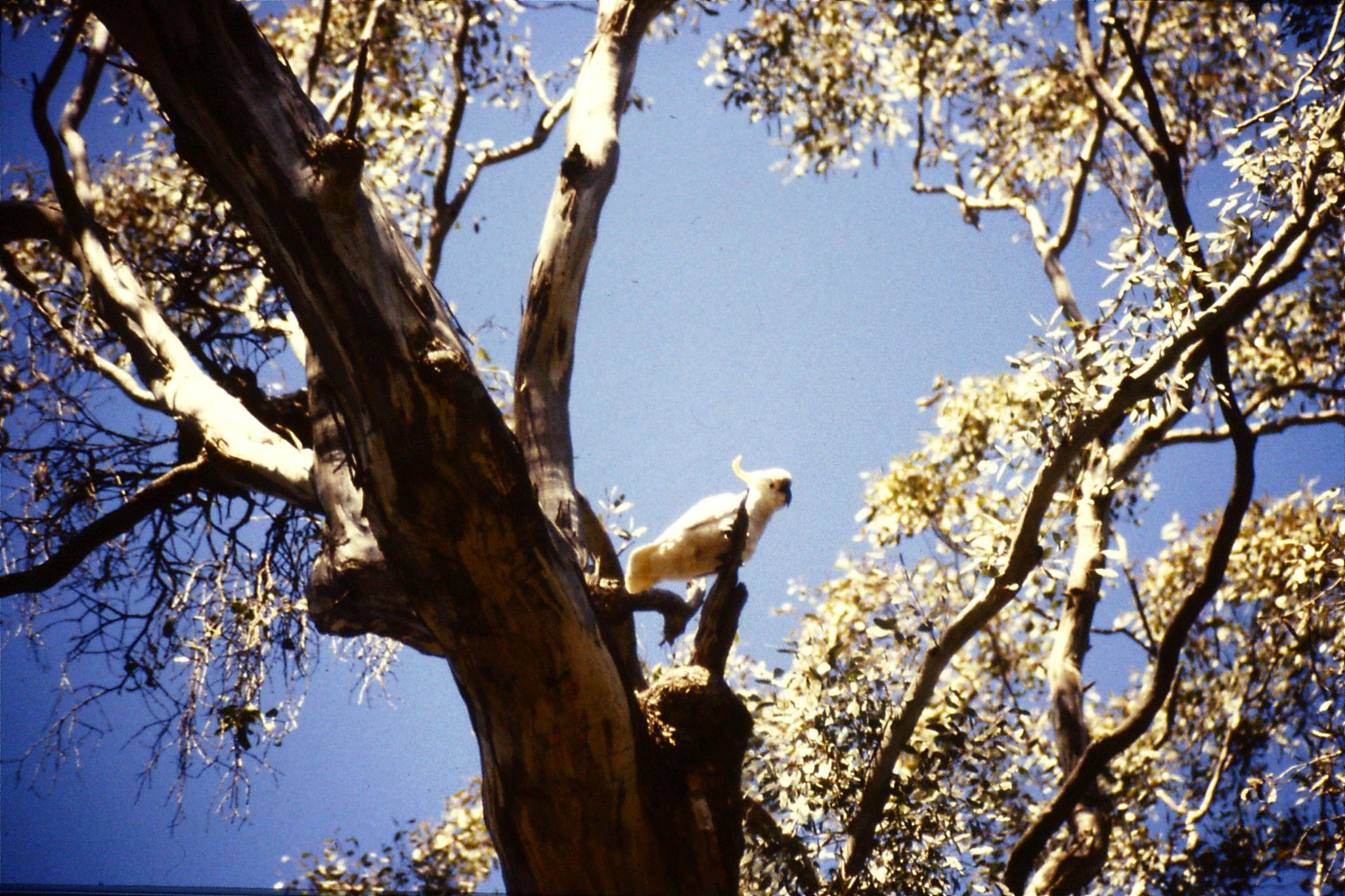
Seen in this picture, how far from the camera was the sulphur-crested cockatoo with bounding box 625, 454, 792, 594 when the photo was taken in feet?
12.2

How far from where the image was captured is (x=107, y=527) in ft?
10.8

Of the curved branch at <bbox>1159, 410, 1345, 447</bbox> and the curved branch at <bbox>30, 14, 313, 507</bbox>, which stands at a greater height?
the curved branch at <bbox>1159, 410, 1345, 447</bbox>

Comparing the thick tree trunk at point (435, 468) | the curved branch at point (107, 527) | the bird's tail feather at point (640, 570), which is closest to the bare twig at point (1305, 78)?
the bird's tail feather at point (640, 570)

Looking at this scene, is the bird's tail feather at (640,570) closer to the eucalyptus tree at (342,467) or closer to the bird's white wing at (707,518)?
the bird's white wing at (707,518)

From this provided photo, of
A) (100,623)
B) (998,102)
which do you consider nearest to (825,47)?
(998,102)

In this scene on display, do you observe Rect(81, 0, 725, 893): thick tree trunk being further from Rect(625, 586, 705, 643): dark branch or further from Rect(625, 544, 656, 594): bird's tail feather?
Rect(625, 544, 656, 594): bird's tail feather

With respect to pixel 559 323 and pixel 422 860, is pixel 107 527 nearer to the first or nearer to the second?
pixel 559 323

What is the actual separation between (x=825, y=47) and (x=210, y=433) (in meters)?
5.50

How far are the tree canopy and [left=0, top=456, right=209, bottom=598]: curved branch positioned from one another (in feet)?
0.06

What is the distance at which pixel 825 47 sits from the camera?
6.94 meters

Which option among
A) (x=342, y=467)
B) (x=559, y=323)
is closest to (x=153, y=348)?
(x=342, y=467)

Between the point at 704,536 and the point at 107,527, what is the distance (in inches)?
87.5

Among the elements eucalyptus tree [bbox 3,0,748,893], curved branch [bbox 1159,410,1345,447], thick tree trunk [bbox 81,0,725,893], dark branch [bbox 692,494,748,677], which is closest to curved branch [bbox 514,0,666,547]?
eucalyptus tree [bbox 3,0,748,893]

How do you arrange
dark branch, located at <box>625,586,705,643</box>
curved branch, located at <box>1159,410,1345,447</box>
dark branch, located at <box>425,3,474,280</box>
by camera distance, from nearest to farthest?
dark branch, located at <box>625,586,705,643</box>
dark branch, located at <box>425,3,474,280</box>
curved branch, located at <box>1159,410,1345,447</box>
